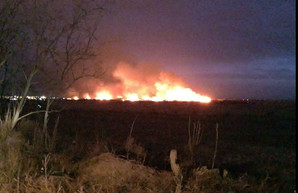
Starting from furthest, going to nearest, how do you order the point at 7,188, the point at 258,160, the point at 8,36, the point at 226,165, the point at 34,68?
the point at 258,160, the point at 226,165, the point at 8,36, the point at 34,68, the point at 7,188

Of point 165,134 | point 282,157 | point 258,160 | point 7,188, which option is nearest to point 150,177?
point 7,188

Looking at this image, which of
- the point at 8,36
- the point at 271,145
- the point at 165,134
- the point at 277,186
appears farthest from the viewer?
the point at 165,134

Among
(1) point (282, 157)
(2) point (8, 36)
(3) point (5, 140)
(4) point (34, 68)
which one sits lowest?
(1) point (282, 157)

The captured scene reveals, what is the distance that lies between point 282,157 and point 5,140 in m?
11.7

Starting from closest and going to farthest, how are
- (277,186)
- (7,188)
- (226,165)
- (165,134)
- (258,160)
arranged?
(7,188) → (277,186) → (226,165) → (258,160) → (165,134)

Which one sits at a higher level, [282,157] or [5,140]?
[5,140]

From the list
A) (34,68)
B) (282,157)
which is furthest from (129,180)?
(282,157)

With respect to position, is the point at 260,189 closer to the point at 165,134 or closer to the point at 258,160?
the point at 258,160

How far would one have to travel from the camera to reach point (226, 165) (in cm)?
1514

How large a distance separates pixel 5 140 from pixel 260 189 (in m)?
6.75

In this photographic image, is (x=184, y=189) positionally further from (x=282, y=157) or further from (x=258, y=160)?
(x=282, y=157)

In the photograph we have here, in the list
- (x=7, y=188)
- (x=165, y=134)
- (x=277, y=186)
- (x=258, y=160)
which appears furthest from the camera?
(x=165, y=134)

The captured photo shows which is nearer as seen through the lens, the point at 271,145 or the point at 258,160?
the point at 258,160

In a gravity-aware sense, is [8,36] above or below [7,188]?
above
